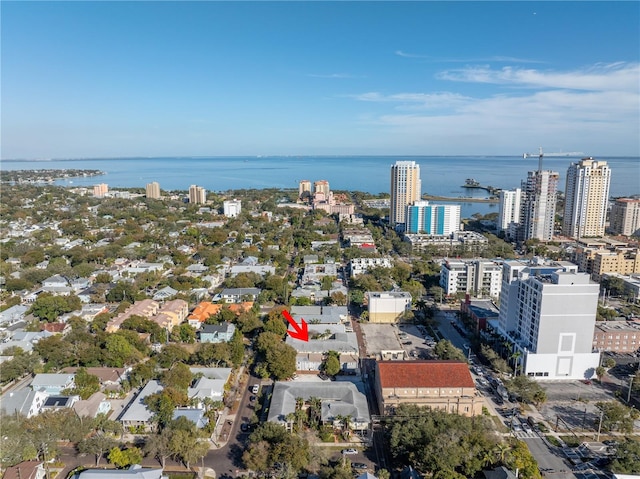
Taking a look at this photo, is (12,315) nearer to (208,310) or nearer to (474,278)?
(208,310)

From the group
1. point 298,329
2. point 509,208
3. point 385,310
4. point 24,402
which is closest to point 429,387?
point 298,329

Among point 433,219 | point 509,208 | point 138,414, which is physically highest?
point 509,208

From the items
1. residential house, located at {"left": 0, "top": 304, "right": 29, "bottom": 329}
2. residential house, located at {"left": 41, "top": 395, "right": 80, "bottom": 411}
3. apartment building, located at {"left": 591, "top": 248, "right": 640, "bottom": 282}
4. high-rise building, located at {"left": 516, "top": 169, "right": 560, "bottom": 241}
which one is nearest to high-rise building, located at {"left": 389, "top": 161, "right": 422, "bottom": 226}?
high-rise building, located at {"left": 516, "top": 169, "right": 560, "bottom": 241}

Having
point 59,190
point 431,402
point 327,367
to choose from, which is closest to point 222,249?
point 327,367

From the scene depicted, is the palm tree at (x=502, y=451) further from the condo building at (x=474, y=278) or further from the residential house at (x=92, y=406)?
the condo building at (x=474, y=278)

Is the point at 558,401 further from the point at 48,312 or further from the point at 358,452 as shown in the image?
the point at 48,312
